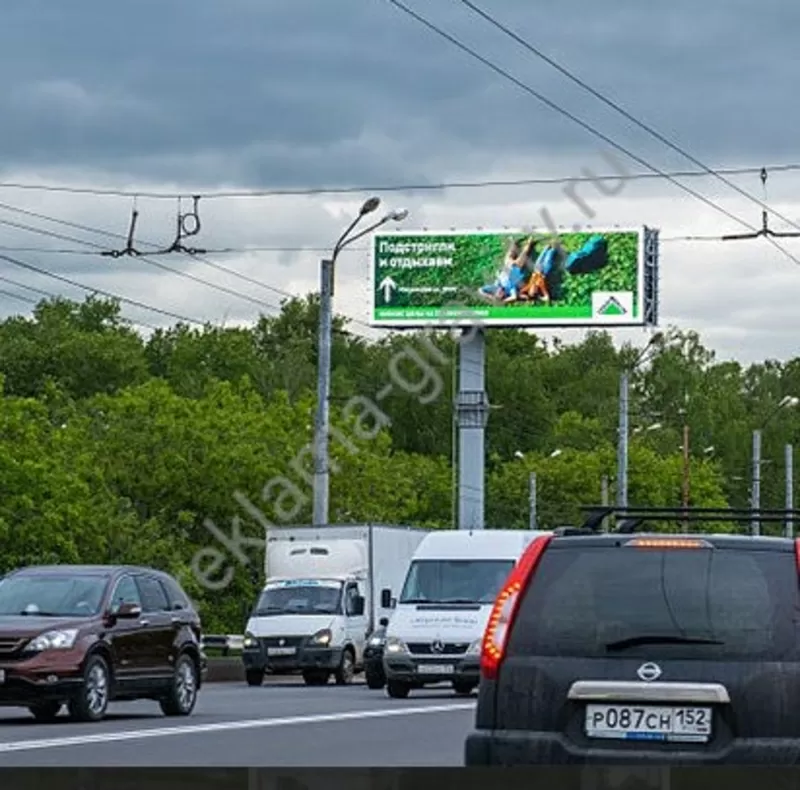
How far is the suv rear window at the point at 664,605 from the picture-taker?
1136 centimetres

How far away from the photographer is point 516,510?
119750 mm

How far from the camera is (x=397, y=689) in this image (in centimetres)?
3603

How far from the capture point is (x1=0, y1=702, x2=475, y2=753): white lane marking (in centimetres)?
2139

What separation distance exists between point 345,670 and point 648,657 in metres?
36.0

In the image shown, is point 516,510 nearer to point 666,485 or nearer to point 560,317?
point 666,485

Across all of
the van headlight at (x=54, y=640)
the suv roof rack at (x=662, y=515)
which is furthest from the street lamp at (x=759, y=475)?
the van headlight at (x=54, y=640)

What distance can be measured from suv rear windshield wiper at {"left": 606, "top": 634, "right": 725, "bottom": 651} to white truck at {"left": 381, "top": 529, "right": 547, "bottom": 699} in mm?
22372

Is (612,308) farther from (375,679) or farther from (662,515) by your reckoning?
(662,515)

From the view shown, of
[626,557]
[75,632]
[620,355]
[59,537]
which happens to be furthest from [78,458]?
[620,355]

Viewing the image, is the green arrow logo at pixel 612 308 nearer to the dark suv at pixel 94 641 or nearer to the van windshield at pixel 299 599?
the van windshield at pixel 299 599

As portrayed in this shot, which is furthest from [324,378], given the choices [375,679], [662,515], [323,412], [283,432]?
[662,515]

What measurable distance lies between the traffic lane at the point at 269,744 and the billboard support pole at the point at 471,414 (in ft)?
185

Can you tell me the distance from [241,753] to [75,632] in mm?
5643

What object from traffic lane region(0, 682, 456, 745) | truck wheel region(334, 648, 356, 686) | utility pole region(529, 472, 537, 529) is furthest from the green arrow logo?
traffic lane region(0, 682, 456, 745)
